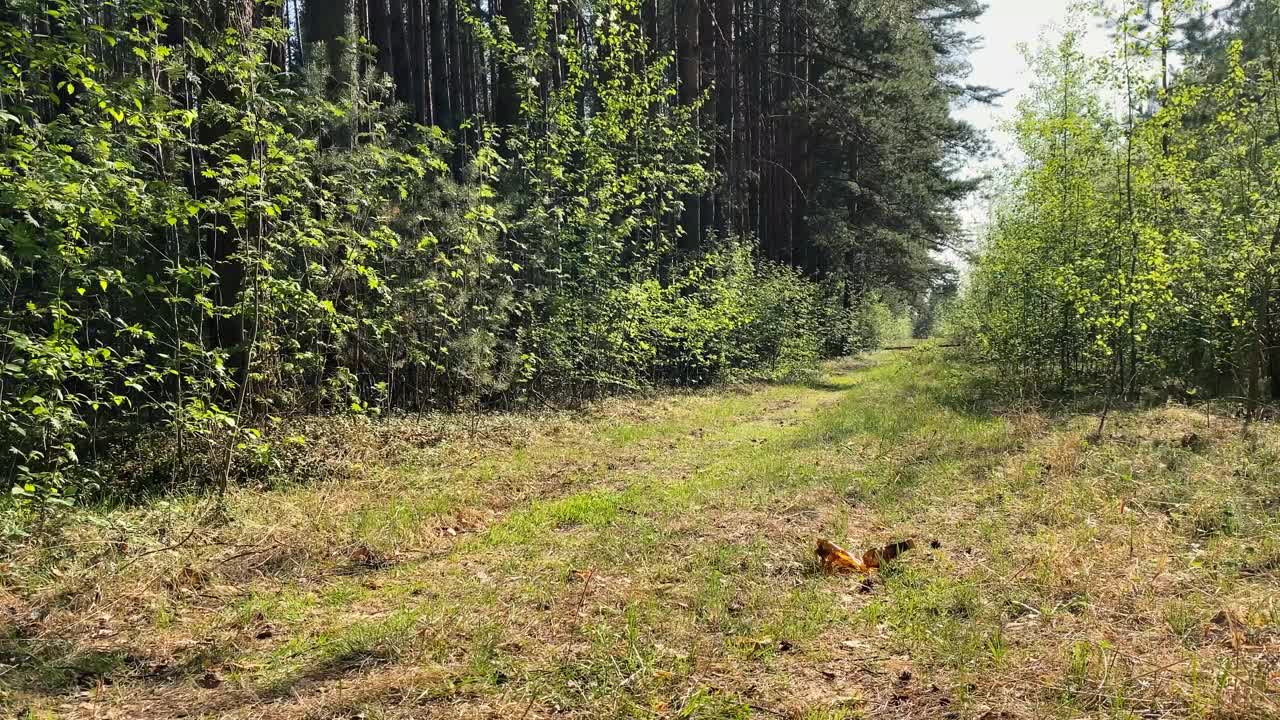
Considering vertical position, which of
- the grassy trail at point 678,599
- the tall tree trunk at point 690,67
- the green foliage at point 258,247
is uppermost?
the tall tree trunk at point 690,67

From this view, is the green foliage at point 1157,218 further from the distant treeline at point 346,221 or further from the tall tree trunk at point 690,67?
the tall tree trunk at point 690,67

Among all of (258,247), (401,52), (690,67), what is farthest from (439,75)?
(258,247)

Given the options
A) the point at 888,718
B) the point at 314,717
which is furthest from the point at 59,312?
the point at 888,718

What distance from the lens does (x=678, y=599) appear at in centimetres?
356

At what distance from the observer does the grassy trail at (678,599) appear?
262cm

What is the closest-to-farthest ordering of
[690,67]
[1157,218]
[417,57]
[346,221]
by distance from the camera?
[346,221] → [1157,218] → [690,67] → [417,57]

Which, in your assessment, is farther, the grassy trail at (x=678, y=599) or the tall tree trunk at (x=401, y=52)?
the tall tree trunk at (x=401, y=52)

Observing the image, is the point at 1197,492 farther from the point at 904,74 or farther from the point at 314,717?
the point at 904,74

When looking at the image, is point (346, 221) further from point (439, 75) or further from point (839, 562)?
point (439, 75)

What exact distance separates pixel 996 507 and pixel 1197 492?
1603 millimetres

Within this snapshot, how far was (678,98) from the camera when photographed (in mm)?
17578

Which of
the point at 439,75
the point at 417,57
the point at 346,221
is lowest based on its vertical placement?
the point at 346,221

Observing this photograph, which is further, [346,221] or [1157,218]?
[1157,218]

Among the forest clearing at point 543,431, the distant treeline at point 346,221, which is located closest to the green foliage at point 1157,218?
the forest clearing at point 543,431
